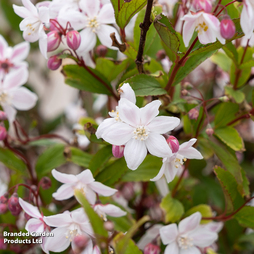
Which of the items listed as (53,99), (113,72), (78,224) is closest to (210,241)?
(78,224)

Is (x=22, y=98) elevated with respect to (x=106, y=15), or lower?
lower

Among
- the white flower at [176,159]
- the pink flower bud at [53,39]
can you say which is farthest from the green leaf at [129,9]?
the white flower at [176,159]

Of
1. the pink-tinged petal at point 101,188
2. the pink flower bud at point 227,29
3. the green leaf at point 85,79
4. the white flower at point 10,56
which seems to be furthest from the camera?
the white flower at point 10,56

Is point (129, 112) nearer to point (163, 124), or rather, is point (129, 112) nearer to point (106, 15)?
point (163, 124)

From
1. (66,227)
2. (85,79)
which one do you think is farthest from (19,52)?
(66,227)

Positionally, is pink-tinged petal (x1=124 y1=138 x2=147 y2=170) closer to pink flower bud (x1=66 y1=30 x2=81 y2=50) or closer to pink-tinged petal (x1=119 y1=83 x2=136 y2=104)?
pink-tinged petal (x1=119 y1=83 x2=136 y2=104)

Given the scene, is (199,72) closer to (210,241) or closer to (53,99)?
(210,241)

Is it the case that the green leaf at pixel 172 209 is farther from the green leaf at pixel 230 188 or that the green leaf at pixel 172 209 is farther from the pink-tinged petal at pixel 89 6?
the pink-tinged petal at pixel 89 6
